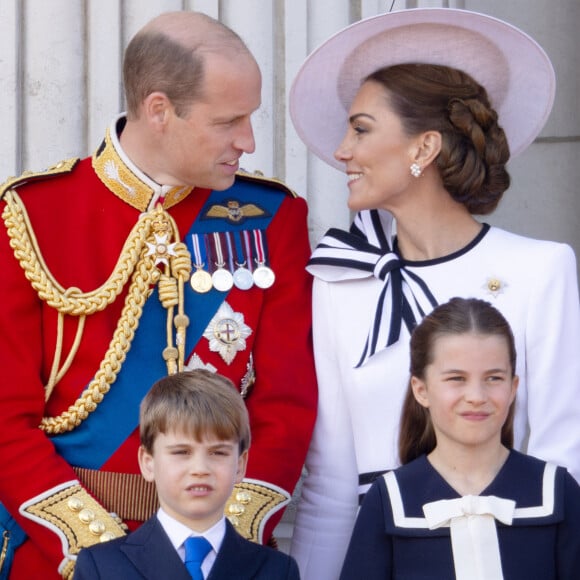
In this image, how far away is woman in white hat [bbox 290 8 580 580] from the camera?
12.9ft

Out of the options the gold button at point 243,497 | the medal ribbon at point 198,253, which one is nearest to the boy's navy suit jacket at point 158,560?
the gold button at point 243,497

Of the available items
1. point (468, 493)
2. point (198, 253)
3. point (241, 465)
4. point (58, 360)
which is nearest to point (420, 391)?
point (468, 493)

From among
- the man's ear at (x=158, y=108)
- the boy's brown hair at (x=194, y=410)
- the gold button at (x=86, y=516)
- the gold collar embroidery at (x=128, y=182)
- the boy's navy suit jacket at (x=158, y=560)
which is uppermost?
the man's ear at (x=158, y=108)

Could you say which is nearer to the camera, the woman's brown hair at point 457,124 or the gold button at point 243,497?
the gold button at point 243,497

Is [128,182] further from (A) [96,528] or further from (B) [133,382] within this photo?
(A) [96,528]

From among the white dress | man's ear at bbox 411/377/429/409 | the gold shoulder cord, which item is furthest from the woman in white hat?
the gold shoulder cord

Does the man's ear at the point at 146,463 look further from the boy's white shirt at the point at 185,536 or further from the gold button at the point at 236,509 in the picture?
the gold button at the point at 236,509

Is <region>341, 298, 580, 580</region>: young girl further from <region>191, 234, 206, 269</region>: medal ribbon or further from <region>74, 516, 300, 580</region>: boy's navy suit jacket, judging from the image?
<region>191, 234, 206, 269</region>: medal ribbon

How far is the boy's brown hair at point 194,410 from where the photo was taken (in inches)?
137

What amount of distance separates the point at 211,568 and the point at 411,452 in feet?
1.77

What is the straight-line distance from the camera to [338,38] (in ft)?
13.4

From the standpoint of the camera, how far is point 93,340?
153 inches

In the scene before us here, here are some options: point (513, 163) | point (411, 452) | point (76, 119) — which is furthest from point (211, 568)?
point (513, 163)

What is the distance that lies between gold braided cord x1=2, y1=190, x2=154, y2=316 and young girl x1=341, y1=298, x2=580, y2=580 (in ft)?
2.27
